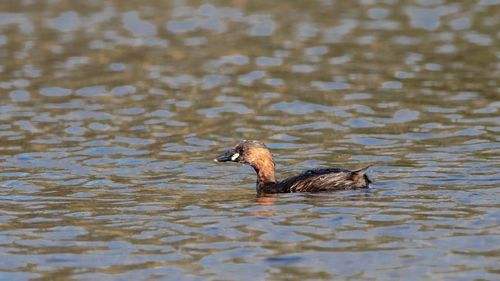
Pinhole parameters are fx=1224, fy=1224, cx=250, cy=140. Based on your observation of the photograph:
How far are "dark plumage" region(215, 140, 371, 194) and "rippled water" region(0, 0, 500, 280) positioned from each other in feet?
0.79

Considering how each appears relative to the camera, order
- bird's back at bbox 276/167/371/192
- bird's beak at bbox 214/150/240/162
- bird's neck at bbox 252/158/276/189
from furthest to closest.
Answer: bird's beak at bbox 214/150/240/162
bird's neck at bbox 252/158/276/189
bird's back at bbox 276/167/371/192

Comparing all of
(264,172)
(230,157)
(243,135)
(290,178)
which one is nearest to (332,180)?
(290,178)

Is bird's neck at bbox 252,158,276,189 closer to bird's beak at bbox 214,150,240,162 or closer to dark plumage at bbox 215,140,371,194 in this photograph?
dark plumage at bbox 215,140,371,194

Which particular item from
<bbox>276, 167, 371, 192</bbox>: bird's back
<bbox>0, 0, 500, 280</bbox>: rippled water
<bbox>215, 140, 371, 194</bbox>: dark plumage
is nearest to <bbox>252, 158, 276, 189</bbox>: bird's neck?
<bbox>215, 140, 371, 194</bbox>: dark plumage

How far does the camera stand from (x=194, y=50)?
25469mm

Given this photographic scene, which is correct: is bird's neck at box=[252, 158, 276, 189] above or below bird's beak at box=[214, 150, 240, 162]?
below

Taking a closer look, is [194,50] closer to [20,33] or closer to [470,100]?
[20,33]

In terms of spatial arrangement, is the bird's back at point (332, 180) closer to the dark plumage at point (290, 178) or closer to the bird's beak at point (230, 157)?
the dark plumage at point (290, 178)

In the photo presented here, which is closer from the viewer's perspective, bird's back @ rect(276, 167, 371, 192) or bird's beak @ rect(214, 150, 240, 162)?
bird's back @ rect(276, 167, 371, 192)

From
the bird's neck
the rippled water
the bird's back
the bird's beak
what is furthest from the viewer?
the bird's beak

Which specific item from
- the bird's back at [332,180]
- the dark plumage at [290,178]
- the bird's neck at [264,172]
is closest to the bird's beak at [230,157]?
the dark plumage at [290,178]

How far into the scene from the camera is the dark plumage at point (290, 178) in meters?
14.0

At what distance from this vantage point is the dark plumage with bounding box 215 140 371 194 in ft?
45.9

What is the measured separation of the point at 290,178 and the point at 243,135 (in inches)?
149
